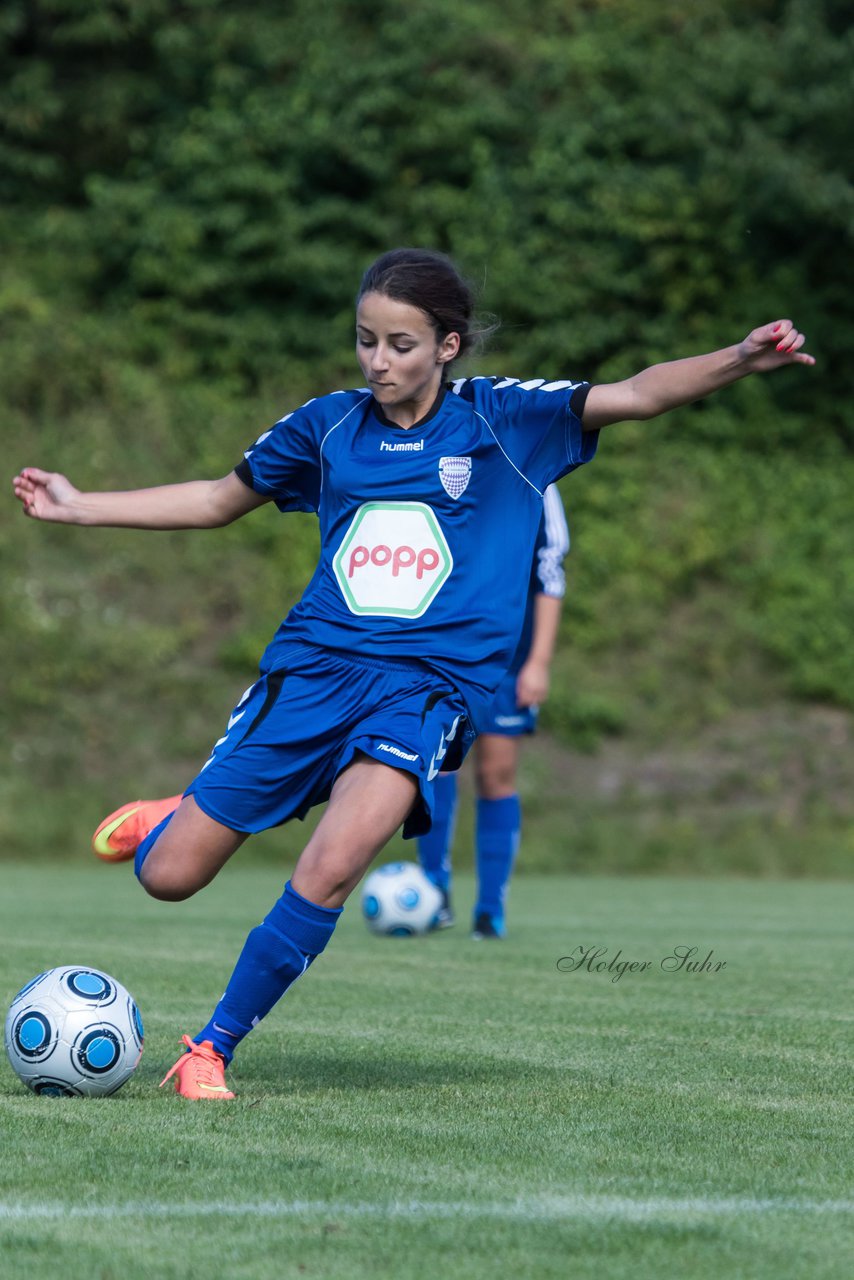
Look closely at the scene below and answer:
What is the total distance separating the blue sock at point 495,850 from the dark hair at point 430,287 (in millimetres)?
4146

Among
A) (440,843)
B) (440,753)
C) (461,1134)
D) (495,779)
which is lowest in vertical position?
(440,843)

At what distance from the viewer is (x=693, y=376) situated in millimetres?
3836

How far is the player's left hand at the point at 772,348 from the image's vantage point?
12.3 ft

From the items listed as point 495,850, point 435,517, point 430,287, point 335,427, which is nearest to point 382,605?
point 435,517

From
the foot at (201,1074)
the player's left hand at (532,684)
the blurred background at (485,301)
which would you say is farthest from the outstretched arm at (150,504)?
the blurred background at (485,301)

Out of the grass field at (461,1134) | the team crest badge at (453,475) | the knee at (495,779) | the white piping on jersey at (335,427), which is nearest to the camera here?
the grass field at (461,1134)

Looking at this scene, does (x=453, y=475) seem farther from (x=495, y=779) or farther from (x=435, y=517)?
(x=495, y=779)

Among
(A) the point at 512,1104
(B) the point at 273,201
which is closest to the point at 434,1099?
(A) the point at 512,1104

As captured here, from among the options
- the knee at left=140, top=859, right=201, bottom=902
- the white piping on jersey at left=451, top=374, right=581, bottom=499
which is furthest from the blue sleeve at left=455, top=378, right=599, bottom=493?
the knee at left=140, top=859, right=201, bottom=902

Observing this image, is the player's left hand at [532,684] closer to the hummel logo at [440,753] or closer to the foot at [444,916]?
the foot at [444,916]

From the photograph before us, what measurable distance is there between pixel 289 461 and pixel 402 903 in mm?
4094

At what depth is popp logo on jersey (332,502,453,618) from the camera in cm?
390

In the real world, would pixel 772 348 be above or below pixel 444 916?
above

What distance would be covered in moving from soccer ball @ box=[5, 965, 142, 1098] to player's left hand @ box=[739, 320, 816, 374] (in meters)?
2.01
